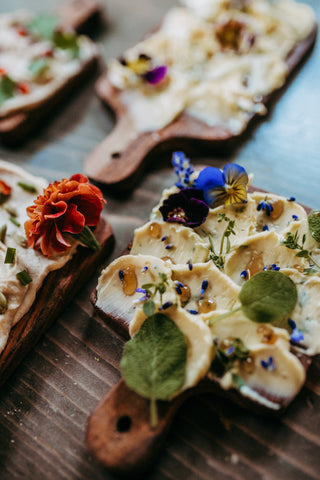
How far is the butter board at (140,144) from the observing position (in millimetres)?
1726

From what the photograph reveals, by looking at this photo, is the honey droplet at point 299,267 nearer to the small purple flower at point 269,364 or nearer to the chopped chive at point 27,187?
the small purple flower at point 269,364

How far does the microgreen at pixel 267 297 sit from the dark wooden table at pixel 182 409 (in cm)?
26

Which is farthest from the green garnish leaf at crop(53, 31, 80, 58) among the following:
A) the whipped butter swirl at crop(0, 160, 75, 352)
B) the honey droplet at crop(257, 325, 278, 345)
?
the honey droplet at crop(257, 325, 278, 345)

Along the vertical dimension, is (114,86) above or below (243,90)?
below

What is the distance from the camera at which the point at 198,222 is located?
1.35m

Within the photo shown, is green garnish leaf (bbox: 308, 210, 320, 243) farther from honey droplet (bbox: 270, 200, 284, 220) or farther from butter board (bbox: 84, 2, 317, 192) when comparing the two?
butter board (bbox: 84, 2, 317, 192)

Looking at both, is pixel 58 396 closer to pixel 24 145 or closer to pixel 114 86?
pixel 24 145

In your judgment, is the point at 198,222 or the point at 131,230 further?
the point at 131,230

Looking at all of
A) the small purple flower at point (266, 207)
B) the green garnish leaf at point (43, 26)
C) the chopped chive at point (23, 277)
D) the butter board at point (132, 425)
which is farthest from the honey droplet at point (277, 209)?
the green garnish leaf at point (43, 26)

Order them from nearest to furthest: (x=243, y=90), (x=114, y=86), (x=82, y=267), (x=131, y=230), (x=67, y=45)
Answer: (x=82, y=267) → (x=131, y=230) → (x=243, y=90) → (x=114, y=86) → (x=67, y=45)

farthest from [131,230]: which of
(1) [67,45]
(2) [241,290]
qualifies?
(1) [67,45]

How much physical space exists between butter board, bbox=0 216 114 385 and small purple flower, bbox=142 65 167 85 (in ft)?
2.44

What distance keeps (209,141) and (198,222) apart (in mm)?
550

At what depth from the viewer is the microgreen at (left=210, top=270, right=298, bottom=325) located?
110 cm
